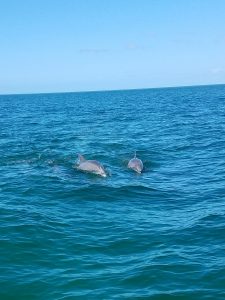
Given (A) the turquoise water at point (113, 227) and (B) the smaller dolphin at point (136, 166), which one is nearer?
(A) the turquoise water at point (113, 227)

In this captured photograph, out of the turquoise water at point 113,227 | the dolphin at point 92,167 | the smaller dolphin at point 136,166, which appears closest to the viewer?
the turquoise water at point 113,227

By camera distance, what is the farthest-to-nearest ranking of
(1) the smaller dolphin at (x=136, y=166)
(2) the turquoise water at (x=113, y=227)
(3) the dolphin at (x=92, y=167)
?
(1) the smaller dolphin at (x=136, y=166)
(3) the dolphin at (x=92, y=167)
(2) the turquoise water at (x=113, y=227)

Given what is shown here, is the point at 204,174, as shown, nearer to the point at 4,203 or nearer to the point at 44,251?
the point at 4,203

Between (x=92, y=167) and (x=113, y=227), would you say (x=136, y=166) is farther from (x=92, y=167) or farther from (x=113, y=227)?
(x=113, y=227)

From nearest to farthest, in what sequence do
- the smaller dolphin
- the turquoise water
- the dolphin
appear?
the turquoise water → the dolphin → the smaller dolphin

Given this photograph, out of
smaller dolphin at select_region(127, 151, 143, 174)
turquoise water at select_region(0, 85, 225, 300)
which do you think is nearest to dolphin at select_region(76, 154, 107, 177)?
Answer: turquoise water at select_region(0, 85, 225, 300)

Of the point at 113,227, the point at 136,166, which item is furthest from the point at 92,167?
the point at 113,227

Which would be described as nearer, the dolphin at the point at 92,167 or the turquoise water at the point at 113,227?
the turquoise water at the point at 113,227

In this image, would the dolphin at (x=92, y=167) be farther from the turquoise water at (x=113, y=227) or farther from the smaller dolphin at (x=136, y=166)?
the smaller dolphin at (x=136, y=166)

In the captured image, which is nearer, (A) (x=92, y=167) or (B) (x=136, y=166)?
(A) (x=92, y=167)

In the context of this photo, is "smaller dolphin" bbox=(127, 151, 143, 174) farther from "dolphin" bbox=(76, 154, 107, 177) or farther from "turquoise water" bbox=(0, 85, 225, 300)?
"dolphin" bbox=(76, 154, 107, 177)

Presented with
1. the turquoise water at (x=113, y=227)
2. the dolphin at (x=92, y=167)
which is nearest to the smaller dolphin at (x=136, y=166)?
the turquoise water at (x=113, y=227)

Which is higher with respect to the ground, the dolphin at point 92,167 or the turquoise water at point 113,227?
the dolphin at point 92,167

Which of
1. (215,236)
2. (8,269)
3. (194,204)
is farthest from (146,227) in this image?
(8,269)
